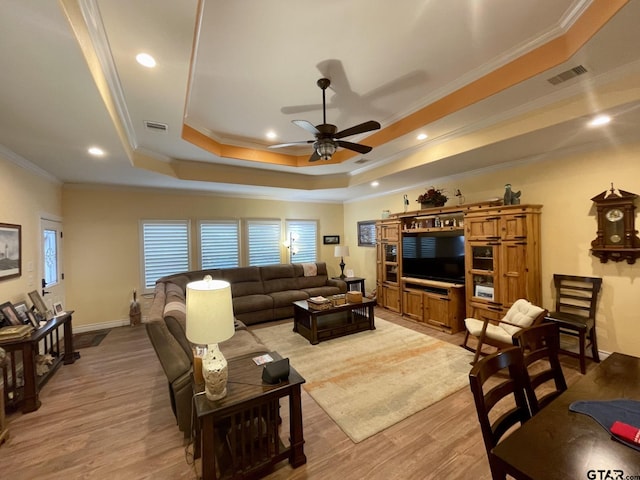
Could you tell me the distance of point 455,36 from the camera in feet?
7.16

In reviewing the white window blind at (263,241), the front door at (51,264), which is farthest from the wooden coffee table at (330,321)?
the front door at (51,264)

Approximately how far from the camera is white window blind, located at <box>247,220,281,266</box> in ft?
21.2

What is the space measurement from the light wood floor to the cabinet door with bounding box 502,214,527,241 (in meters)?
1.70

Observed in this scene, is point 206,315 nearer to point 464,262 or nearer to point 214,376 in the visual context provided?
point 214,376

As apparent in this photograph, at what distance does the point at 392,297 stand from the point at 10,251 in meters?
5.82

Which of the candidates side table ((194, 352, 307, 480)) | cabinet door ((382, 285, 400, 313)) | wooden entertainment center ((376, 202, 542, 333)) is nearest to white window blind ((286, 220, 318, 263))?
wooden entertainment center ((376, 202, 542, 333))

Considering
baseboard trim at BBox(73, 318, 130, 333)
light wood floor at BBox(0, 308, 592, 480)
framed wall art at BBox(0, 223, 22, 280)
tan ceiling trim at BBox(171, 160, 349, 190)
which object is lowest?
light wood floor at BBox(0, 308, 592, 480)

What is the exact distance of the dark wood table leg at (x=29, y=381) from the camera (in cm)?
253

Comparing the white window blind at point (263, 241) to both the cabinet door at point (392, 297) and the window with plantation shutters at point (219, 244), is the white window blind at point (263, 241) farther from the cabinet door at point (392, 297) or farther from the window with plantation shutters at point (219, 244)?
the cabinet door at point (392, 297)

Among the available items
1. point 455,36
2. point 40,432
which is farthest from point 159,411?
point 455,36

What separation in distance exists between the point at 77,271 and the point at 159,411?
12.5 feet

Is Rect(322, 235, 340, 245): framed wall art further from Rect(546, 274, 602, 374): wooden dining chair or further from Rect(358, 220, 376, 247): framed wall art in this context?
Rect(546, 274, 602, 374): wooden dining chair

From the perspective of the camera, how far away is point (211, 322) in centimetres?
159

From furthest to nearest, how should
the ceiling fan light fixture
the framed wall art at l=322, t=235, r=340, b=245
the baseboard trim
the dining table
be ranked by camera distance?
the framed wall art at l=322, t=235, r=340, b=245
the baseboard trim
the ceiling fan light fixture
the dining table
